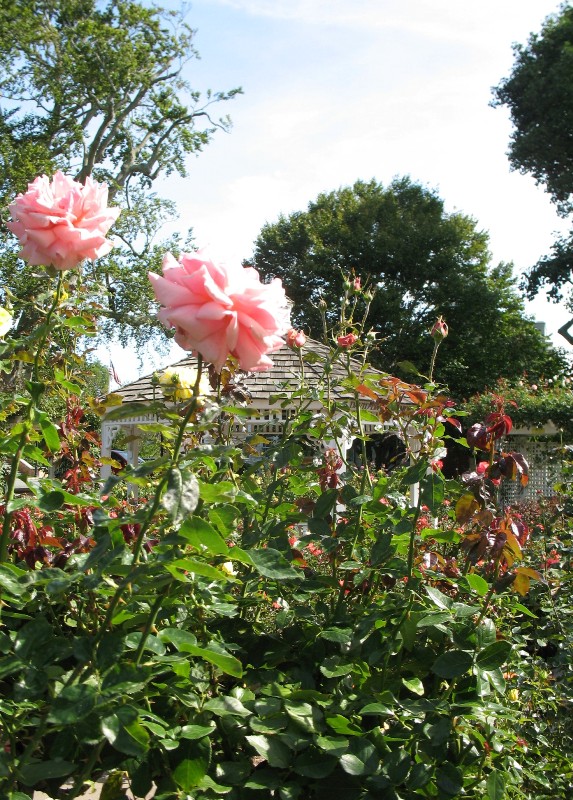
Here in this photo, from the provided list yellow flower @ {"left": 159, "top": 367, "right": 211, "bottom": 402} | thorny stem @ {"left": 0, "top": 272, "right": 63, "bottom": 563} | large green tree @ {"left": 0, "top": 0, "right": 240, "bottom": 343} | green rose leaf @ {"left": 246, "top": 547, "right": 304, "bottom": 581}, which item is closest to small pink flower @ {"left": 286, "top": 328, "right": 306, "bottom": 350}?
yellow flower @ {"left": 159, "top": 367, "right": 211, "bottom": 402}

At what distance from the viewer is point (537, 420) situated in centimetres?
1644

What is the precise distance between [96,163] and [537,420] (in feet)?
44.5

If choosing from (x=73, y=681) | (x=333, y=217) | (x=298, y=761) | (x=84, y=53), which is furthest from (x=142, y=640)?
(x=333, y=217)

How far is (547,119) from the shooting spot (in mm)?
21094

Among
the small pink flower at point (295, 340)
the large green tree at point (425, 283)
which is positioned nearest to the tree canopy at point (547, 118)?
the large green tree at point (425, 283)

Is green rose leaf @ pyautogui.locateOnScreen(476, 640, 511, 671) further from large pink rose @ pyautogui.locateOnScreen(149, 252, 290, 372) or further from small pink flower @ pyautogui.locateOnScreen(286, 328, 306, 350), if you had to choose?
small pink flower @ pyautogui.locateOnScreen(286, 328, 306, 350)

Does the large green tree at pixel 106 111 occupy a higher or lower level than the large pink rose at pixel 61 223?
higher

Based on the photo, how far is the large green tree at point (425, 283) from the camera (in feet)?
87.9

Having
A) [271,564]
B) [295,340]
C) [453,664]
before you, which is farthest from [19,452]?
[295,340]

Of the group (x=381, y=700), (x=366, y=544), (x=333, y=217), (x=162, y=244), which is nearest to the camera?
(x=381, y=700)

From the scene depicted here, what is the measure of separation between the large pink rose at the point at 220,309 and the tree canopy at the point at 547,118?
21.5 metres

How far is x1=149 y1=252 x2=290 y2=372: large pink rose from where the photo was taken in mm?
1193

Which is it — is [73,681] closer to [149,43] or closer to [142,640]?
[142,640]

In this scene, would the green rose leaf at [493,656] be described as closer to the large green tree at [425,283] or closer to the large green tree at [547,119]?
the large green tree at [547,119]
